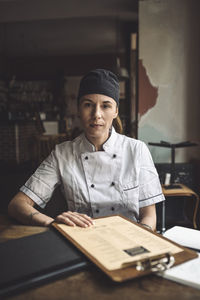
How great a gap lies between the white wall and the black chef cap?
7.79 feet

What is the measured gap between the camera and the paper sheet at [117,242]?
2.33 ft

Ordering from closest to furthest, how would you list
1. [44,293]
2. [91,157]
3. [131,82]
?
[44,293]
[91,157]
[131,82]

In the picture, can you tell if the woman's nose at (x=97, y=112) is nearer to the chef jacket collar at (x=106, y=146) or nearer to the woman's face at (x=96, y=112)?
the woman's face at (x=96, y=112)

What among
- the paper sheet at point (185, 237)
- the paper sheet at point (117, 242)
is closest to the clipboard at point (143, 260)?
the paper sheet at point (117, 242)

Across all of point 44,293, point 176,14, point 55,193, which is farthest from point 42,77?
point 44,293

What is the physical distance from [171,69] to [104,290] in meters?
3.51

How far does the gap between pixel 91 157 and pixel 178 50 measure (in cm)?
282

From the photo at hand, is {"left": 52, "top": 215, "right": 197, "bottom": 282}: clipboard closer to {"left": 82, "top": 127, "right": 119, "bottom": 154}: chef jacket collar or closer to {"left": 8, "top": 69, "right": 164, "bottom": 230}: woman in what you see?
{"left": 8, "top": 69, "right": 164, "bottom": 230}: woman

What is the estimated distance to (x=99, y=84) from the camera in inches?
54.4

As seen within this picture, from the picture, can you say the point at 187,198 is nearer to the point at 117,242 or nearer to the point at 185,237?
the point at 185,237

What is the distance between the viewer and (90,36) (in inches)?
300

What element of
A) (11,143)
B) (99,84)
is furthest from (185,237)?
(11,143)

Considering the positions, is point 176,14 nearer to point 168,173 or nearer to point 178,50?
point 178,50

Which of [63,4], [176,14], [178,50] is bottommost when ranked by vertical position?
[178,50]
